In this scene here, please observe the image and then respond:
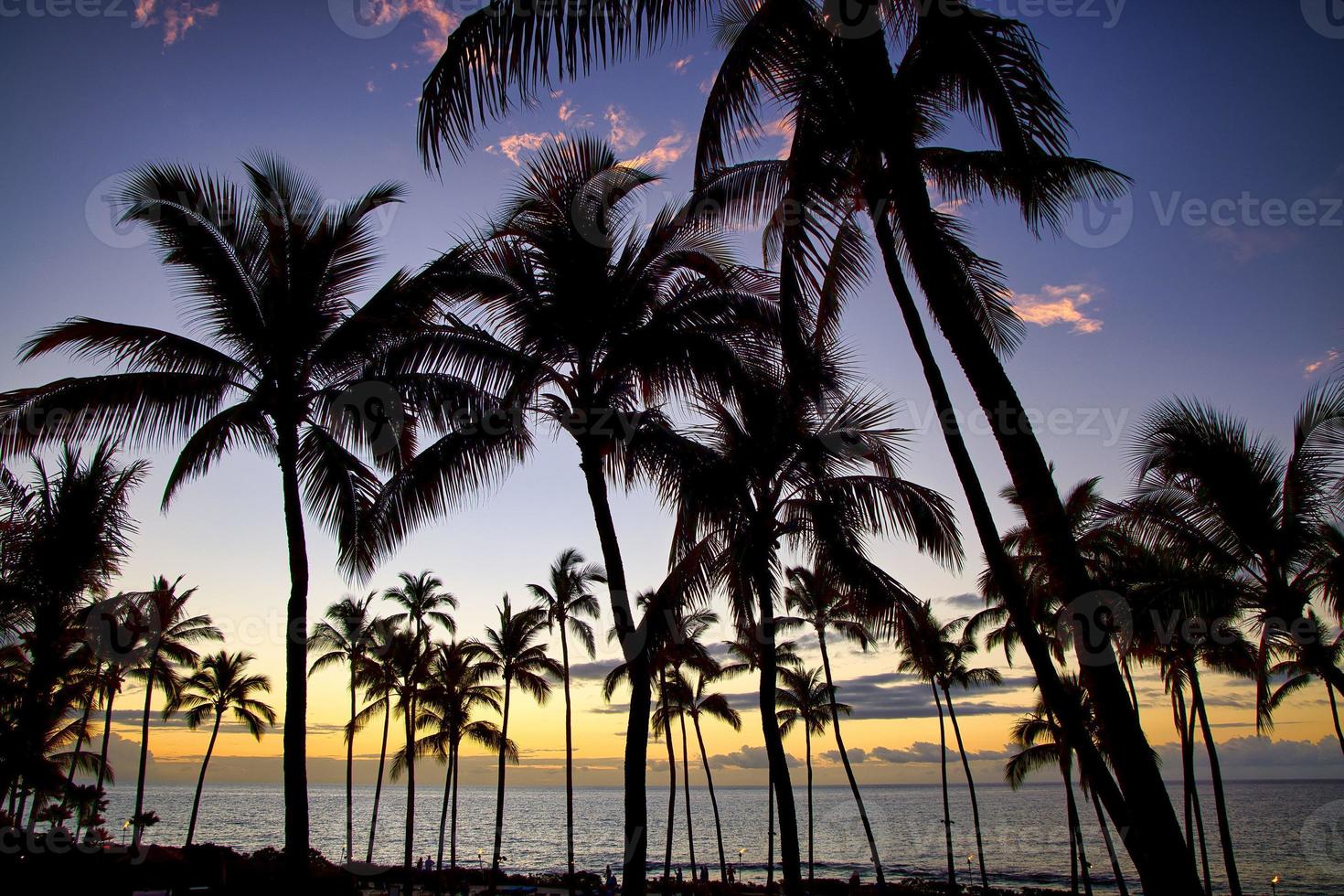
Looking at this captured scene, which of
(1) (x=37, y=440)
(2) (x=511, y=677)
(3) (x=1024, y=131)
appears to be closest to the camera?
(3) (x=1024, y=131)

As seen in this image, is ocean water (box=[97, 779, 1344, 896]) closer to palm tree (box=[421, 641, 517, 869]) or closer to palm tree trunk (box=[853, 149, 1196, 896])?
palm tree (box=[421, 641, 517, 869])

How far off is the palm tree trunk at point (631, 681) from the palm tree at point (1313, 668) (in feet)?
28.3

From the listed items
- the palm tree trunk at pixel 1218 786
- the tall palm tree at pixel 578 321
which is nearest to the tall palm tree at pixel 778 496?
the tall palm tree at pixel 578 321

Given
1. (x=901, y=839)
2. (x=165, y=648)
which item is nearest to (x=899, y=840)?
(x=901, y=839)

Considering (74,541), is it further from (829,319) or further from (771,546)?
(829,319)

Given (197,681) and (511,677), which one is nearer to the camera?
(511,677)

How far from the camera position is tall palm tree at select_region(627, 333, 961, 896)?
1048cm

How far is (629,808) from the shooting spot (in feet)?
29.6

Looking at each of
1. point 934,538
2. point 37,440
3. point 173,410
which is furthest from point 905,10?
point 37,440

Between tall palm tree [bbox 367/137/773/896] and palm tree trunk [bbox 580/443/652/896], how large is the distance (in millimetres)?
50

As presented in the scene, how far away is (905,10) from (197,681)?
39.7 m

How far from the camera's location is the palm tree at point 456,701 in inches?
1268

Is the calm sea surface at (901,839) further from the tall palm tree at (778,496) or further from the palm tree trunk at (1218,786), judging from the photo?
the tall palm tree at (778,496)

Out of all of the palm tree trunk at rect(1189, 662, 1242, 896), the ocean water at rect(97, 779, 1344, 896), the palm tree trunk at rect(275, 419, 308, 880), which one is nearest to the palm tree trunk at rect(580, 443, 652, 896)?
the palm tree trunk at rect(275, 419, 308, 880)
